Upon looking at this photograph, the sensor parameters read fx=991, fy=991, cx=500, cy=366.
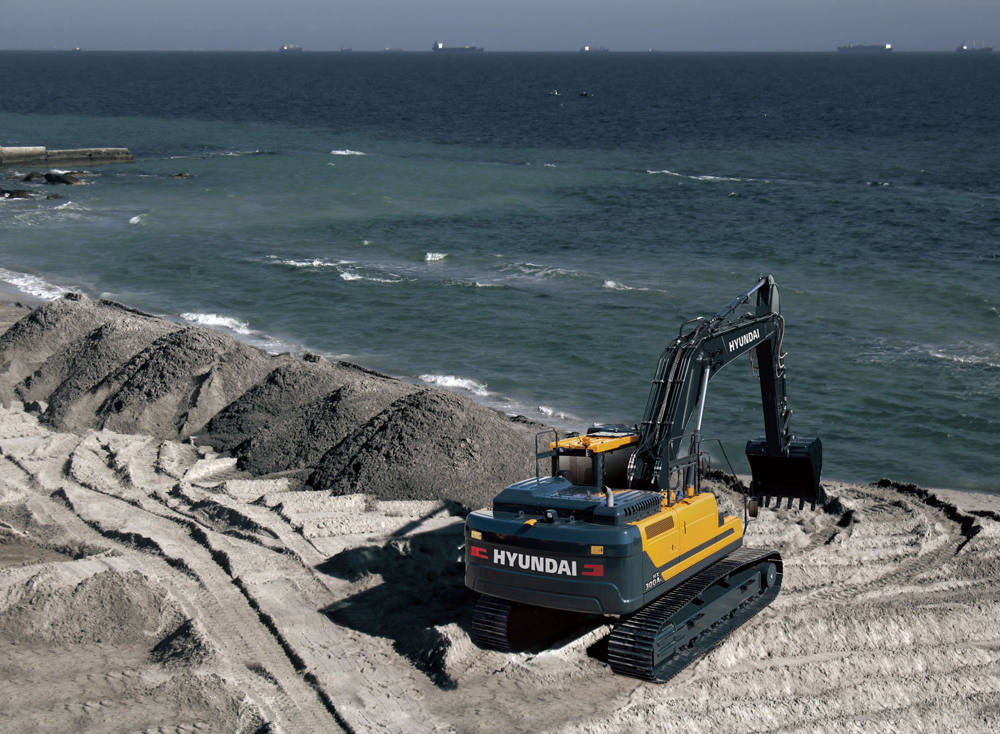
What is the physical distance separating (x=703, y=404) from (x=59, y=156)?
65118mm

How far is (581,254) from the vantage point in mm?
38156

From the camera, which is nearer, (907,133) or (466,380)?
(466,380)

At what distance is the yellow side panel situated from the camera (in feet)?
33.0

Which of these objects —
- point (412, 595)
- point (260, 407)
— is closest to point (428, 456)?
point (412, 595)

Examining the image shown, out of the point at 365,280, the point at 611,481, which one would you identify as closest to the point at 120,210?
the point at 365,280

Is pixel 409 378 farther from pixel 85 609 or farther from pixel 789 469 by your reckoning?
pixel 85 609

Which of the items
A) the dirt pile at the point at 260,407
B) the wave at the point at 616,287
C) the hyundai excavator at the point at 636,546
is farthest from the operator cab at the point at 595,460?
the wave at the point at 616,287

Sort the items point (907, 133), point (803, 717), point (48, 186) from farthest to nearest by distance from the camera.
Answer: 1. point (907, 133)
2. point (48, 186)
3. point (803, 717)

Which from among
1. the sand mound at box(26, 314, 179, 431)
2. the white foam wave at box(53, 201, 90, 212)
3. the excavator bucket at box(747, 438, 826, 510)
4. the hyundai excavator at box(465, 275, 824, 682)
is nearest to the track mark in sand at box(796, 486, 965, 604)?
the hyundai excavator at box(465, 275, 824, 682)

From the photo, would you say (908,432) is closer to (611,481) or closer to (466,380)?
(466,380)

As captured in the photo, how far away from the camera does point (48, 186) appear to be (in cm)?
5644

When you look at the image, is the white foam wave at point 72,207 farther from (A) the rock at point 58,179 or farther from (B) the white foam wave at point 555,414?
(B) the white foam wave at point 555,414

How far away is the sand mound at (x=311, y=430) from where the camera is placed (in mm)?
16859

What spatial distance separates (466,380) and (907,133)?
6587cm
